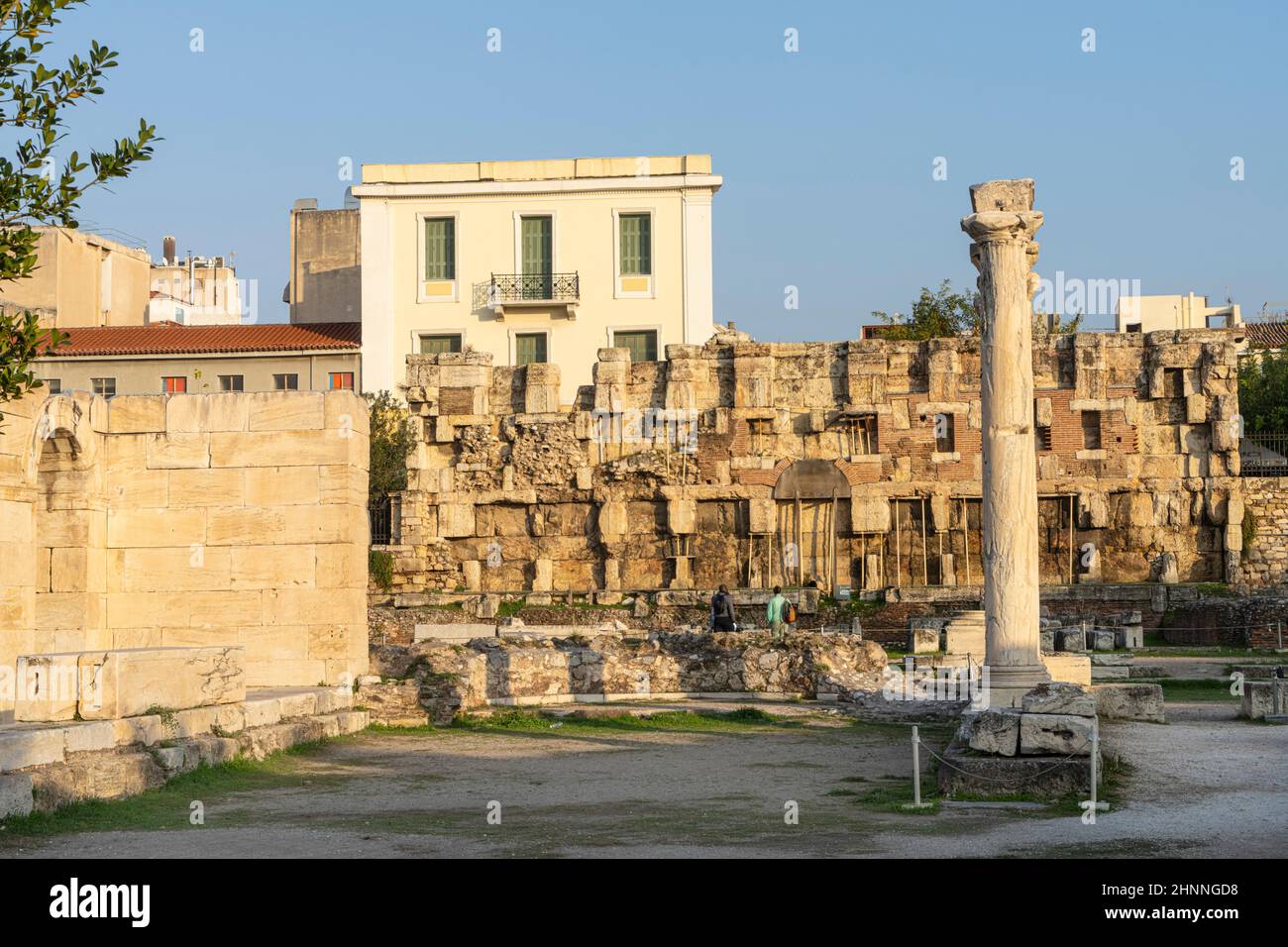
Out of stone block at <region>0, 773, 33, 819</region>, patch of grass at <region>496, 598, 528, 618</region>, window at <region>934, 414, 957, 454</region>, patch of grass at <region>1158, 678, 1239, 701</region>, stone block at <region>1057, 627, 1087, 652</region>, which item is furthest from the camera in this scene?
window at <region>934, 414, 957, 454</region>

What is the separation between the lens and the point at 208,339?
160 ft

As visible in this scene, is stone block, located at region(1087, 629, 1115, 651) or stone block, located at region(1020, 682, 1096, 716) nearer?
stone block, located at region(1020, 682, 1096, 716)

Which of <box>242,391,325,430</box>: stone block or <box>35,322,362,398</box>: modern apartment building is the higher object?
<box>35,322,362,398</box>: modern apartment building

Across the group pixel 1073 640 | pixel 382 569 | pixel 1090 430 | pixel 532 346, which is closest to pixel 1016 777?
pixel 1073 640

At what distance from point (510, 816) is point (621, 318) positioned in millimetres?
36604

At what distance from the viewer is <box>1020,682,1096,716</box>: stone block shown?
42.0 ft

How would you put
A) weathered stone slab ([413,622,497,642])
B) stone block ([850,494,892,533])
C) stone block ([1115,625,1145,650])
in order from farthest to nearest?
1. stone block ([850,494,892,533])
2. stone block ([1115,625,1145,650])
3. weathered stone slab ([413,622,497,642])

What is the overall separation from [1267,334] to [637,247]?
30.4 m

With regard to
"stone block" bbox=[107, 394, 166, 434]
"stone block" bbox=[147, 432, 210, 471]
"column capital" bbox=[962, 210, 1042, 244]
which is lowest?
"stone block" bbox=[147, 432, 210, 471]

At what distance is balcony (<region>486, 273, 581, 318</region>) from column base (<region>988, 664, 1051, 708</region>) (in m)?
32.5

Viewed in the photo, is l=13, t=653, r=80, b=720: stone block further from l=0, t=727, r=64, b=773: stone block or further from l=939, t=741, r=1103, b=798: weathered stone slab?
l=939, t=741, r=1103, b=798: weathered stone slab

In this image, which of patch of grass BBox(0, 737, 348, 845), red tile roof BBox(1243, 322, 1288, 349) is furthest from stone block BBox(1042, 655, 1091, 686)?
red tile roof BBox(1243, 322, 1288, 349)

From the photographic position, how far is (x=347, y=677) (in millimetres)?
18156

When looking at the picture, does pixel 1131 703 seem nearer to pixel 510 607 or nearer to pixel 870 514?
pixel 510 607
